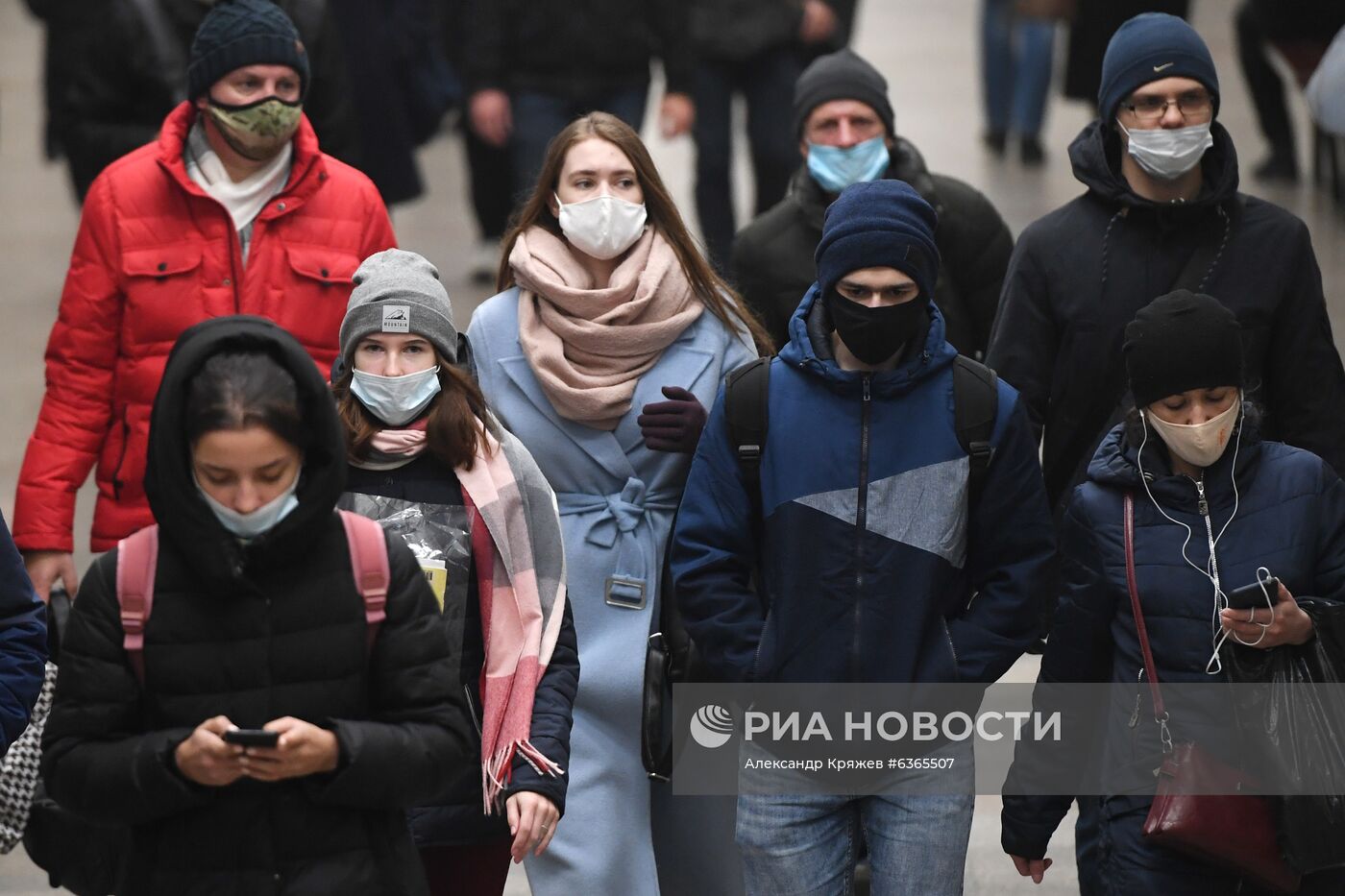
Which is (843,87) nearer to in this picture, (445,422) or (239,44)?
(239,44)

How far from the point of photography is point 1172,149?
584cm

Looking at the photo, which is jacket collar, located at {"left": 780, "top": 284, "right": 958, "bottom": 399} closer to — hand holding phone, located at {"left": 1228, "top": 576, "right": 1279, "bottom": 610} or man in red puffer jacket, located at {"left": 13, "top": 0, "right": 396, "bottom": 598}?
hand holding phone, located at {"left": 1228, "top": 576, "right": 1279, "bottom": 610}

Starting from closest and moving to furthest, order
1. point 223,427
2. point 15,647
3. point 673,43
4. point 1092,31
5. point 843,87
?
point 223,427
point 15,647
point 843,87
point 673,43
point 1092,31

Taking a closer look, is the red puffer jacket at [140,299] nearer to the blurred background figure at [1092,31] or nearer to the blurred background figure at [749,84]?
the blurred background figure at [749,84]

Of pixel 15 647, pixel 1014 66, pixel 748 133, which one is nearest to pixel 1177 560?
pixel 15 647

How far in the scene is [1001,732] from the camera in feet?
23.7

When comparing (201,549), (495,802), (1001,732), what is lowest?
(1001,732)

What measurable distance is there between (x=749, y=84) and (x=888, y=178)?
3434mm

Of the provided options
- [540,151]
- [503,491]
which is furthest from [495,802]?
[540,151]

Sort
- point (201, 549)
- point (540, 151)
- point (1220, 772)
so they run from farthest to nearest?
point (540, 151), point (1220, 772), point (201, 549)

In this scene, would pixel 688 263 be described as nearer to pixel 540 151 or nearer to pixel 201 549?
pixel 201 549

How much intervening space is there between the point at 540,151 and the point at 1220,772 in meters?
5.03

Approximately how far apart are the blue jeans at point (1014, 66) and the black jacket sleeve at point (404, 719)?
9759 mm

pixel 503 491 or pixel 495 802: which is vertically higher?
pixel 503 491
